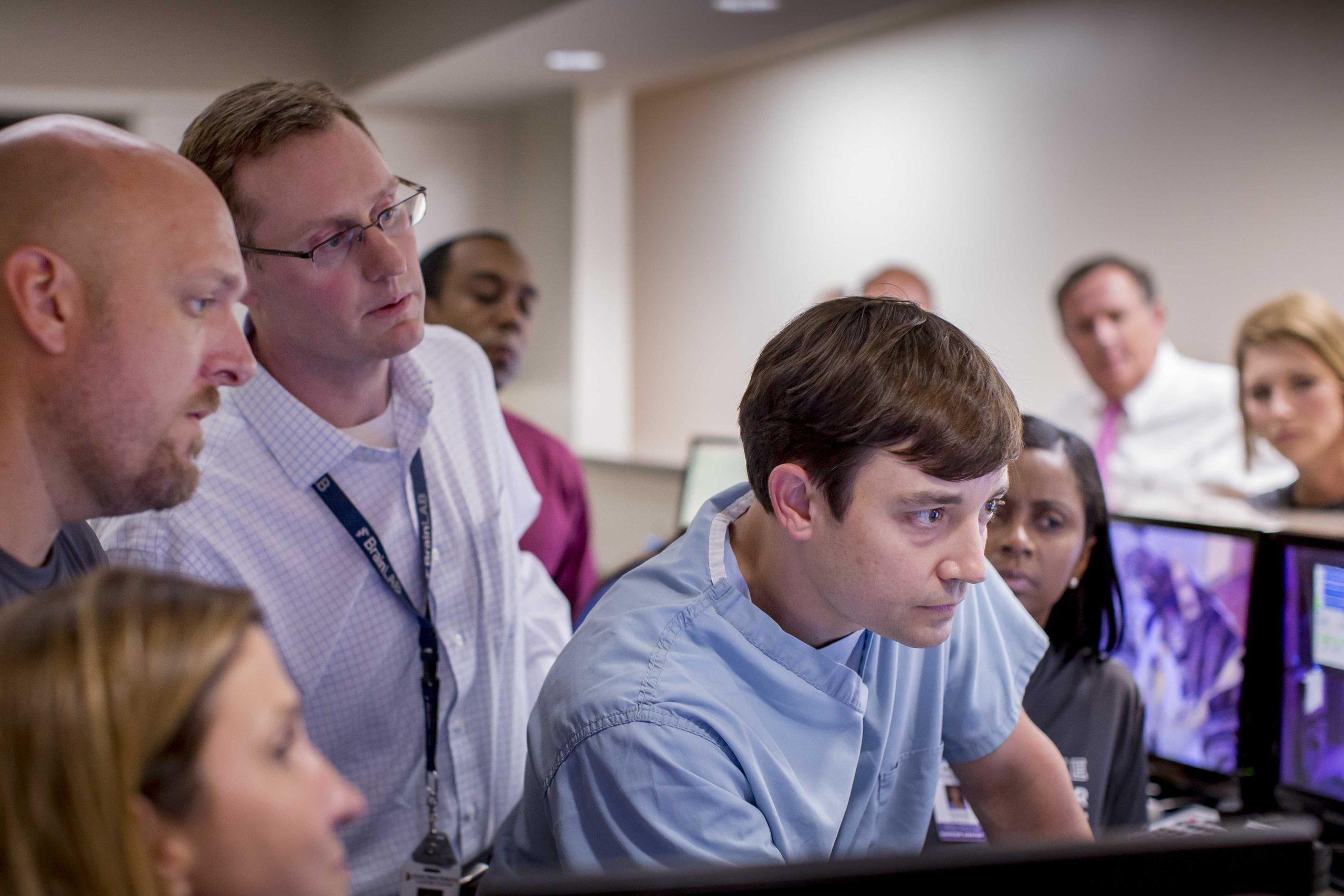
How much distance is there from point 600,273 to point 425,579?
179 inches

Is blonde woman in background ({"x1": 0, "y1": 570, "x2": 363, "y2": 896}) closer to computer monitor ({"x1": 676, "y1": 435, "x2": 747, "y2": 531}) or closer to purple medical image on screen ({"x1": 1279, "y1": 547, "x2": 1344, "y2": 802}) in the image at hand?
purple medical image on screen ({"x1": 1279, "y1": 547, "x2": 1344, "y2": 802})

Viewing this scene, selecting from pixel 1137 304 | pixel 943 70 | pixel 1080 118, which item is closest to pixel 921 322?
pixel 1137 304

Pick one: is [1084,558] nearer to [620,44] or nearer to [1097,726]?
[1097,726]

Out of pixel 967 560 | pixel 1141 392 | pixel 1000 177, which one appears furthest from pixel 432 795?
pixel 1000 177

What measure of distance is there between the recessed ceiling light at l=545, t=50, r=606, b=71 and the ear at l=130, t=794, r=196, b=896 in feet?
14.9

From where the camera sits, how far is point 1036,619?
176 cm

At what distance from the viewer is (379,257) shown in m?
1.44

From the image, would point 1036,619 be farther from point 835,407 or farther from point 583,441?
point 583,441

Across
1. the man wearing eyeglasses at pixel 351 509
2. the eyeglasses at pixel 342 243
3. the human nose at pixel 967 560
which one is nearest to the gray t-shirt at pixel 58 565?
the man wearing eyeglasses at pixel 351 509

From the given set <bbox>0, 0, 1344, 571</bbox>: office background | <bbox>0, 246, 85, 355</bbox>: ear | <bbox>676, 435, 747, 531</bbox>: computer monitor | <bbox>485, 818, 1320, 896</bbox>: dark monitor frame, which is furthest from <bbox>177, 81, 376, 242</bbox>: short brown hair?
<bbox>0, 0, 1344, 571</bbox>: office background

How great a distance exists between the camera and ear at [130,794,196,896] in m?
0.65

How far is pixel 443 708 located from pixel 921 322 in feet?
2.60

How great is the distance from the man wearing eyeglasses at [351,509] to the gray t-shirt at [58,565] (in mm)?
287

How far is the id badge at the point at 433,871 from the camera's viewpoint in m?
1.45
